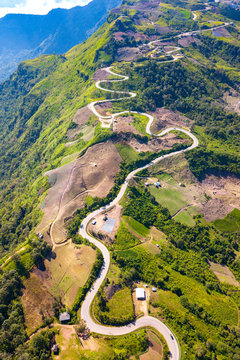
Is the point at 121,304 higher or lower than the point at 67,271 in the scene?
lower

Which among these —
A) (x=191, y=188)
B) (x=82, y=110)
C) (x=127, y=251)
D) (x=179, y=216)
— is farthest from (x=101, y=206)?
(x=82, y=110)

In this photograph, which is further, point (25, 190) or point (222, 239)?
point (25, 190)

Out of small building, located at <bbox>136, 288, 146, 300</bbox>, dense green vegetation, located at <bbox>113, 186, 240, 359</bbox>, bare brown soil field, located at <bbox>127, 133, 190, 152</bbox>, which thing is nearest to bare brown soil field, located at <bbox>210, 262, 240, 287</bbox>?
dense green vegetation, located at <bbox>113, 186, 240, 359</bbox>

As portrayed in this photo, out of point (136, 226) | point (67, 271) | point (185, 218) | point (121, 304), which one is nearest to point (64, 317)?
point (67, 271)

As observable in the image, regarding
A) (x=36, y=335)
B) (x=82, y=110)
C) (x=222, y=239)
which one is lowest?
(x=222, y=239)

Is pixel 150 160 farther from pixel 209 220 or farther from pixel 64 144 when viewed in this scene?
pixel 64 144

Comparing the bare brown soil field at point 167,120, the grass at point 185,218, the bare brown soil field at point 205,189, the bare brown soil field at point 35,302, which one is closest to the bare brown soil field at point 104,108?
the bare brown soil field at point 167,120

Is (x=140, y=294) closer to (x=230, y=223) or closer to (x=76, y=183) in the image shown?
(x=230, y=223)

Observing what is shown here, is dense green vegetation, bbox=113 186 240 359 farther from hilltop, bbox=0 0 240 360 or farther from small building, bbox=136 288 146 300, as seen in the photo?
small building, bbox=136 288 146 300
